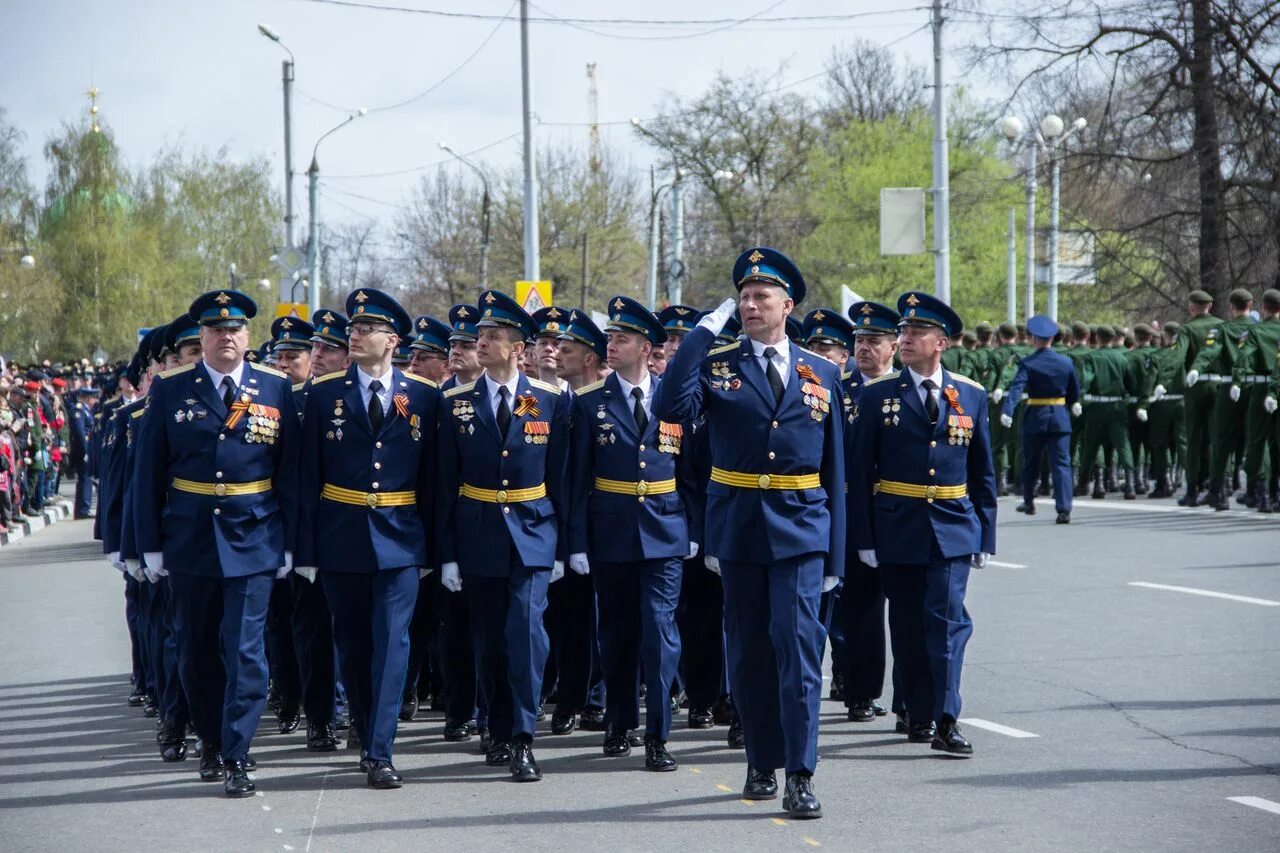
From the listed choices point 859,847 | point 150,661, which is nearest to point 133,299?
point 150,661

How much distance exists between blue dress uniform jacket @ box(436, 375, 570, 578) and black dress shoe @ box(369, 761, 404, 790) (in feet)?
3.28

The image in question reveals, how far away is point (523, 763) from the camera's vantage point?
25.7ft

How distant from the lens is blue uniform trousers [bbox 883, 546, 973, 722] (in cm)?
812

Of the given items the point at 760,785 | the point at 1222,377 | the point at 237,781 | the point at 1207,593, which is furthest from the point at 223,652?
the point at 1222,377

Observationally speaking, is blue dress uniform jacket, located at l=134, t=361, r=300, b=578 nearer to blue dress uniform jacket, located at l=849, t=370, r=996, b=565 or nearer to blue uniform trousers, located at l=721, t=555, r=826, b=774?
blue uniform trousers, located at l=721, t=555, r=826, b=774

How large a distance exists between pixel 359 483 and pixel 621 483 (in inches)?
52.1

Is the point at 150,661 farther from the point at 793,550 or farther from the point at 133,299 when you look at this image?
the point at 133,299

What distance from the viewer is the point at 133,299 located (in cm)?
7150

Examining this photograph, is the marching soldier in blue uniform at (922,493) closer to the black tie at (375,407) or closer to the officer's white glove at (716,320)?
the officer's white glove at (716,320)

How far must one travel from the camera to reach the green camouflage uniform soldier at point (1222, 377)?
19.1 meters

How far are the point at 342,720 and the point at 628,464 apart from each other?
2.31 m

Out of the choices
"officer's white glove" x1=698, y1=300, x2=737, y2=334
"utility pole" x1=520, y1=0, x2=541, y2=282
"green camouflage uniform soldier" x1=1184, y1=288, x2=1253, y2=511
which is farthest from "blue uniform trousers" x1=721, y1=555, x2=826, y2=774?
"utility pole" x1=520, y1=0, x2=541, y2=282

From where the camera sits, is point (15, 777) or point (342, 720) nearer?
point (15, 777)

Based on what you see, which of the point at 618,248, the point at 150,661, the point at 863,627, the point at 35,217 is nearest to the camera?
the point at 863,627
